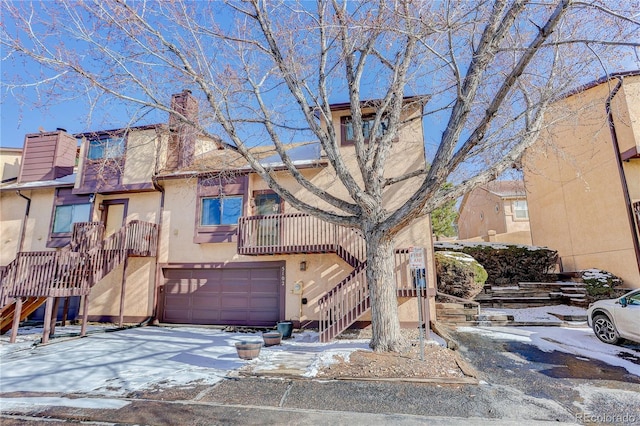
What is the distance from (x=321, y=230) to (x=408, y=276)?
9.59 feet

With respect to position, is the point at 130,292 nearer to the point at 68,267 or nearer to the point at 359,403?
the point at 68,267

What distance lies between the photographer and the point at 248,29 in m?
7.38

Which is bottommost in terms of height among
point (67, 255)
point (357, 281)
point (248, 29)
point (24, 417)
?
point (24, 417)

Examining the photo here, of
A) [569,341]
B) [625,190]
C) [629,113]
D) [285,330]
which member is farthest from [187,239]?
[629,113]

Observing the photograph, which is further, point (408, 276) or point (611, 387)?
point (408, 276)

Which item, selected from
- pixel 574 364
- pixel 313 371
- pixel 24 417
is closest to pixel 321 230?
pixel 313 371

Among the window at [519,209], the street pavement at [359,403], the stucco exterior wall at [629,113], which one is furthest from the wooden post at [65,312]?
the window at [519,209]

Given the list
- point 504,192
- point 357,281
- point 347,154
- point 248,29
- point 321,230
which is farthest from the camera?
point 504,192

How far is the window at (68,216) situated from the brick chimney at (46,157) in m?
2.37

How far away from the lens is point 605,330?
7.55 m

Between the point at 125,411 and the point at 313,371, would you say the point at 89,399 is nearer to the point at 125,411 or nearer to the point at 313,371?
the point at 125,411

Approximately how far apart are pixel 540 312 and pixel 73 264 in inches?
599

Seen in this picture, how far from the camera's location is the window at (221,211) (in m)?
11.5

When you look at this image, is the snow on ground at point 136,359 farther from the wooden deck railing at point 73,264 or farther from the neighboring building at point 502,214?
the neighboring building at point 502,214
